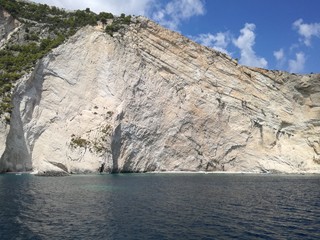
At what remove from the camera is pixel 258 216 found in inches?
1017

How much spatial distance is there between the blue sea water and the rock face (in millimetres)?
22643

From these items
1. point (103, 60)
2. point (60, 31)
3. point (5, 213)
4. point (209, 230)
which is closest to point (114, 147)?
point (103, 60)

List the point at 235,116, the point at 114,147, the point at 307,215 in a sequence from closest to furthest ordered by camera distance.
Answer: the point at 307,215, the point at 114,147, the point at 235,116

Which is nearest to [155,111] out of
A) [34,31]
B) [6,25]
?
[34,31]

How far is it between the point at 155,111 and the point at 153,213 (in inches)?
1720

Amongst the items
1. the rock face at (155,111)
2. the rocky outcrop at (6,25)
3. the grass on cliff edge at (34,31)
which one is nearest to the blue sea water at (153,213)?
the rock face at (155,111)

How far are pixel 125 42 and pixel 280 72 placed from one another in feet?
107

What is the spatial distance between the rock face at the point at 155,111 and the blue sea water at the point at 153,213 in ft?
74.3

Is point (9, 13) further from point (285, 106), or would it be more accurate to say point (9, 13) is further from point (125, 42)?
point (285, 106)

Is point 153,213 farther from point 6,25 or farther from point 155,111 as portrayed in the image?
point 6,25

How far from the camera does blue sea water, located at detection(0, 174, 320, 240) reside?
20.6m

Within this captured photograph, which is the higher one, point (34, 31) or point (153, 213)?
point (34, 31)

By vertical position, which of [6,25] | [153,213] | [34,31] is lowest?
[153,213]

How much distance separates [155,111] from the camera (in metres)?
68.7
